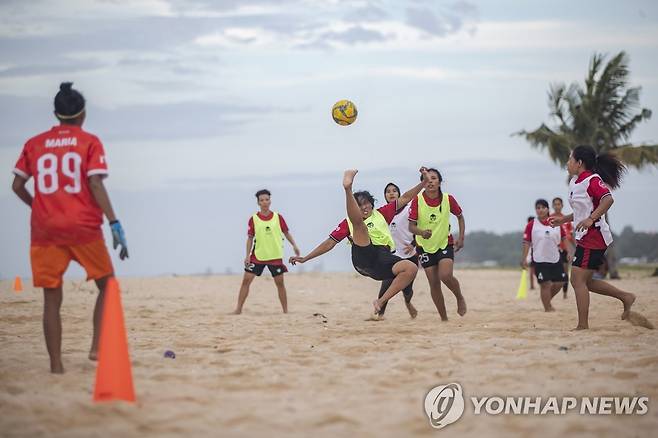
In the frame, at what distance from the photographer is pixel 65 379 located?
20.9ft

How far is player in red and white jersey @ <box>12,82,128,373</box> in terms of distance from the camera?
6.42 m

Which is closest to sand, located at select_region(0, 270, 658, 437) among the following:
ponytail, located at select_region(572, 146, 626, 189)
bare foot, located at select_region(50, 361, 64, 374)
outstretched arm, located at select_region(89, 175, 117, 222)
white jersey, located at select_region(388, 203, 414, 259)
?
bare foot, located at select_region(50, 361, 64, 374)

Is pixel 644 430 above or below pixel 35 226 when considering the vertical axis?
below

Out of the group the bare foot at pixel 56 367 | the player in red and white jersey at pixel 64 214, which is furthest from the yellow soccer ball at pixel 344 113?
the bare foot at pixel 56 367

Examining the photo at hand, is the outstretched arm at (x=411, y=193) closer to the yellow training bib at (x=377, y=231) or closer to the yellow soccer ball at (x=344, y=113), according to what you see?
the yellow training bib at (x=377, y=231)

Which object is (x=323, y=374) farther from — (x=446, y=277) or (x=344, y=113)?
(x=344, y=113)

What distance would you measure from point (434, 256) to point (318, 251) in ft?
5.25

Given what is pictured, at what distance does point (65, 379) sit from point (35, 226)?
1206 mm

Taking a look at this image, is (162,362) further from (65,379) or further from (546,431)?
(546,431)

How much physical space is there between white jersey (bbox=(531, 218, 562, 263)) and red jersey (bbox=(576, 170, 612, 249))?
451cm

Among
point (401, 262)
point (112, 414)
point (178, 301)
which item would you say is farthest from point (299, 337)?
point (178, 301)

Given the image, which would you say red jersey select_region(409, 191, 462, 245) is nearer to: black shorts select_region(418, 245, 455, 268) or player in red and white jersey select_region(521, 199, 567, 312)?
black shorts select_region(418, 245, 455, 268)

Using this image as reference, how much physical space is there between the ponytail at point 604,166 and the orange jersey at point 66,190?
531cm

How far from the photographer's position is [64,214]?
6418 mm
